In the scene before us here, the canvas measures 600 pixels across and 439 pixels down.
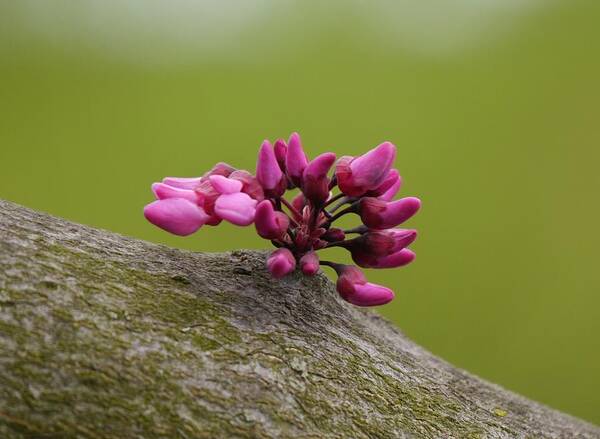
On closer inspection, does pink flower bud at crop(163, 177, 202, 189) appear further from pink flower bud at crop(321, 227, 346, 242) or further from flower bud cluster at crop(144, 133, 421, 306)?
pink flower bud at crop(321, 227, 346, 242)

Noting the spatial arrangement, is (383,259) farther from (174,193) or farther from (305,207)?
(174,193)

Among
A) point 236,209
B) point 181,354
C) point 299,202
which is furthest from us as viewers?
point 299,202

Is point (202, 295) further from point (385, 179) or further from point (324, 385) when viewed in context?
point (385, 179)

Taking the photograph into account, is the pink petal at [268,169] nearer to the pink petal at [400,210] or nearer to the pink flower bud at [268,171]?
the pink flower bud at [268,171]

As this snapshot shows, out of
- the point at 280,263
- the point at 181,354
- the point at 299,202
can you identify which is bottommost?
the point at 181,354

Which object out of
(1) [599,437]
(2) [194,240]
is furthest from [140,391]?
(2) [194,240]

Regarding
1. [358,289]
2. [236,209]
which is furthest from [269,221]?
[358,289]
